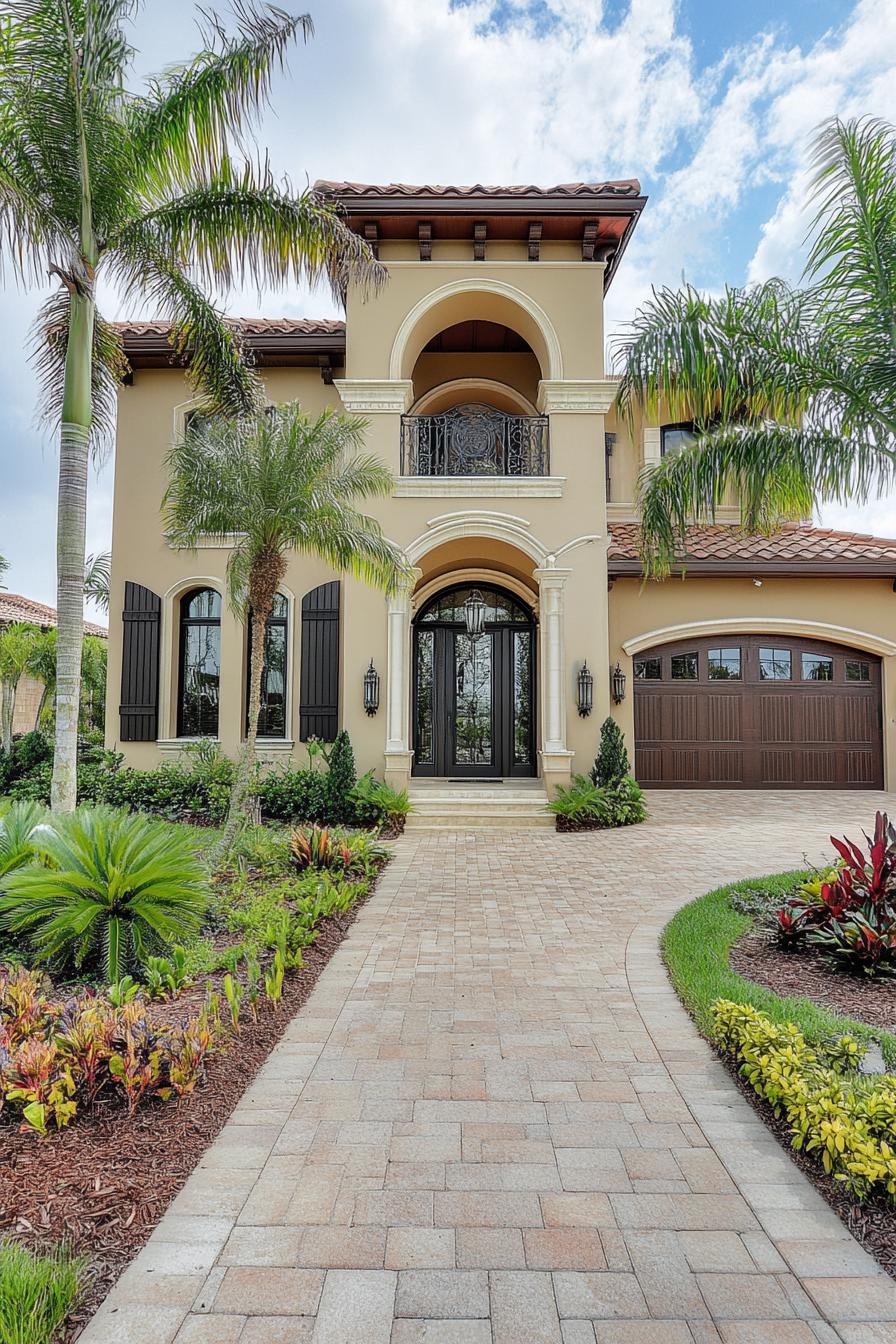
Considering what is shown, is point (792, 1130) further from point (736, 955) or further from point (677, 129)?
point (677, 129)

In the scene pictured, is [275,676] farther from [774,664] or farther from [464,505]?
[774,664]

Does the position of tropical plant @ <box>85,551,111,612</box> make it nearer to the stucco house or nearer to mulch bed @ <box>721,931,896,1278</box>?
the stucco house

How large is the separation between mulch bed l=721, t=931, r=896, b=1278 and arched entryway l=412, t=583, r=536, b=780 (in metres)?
7.75

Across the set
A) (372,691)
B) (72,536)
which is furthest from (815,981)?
(372,691)

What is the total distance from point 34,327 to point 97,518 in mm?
11860

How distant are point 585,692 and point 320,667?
4475 mm

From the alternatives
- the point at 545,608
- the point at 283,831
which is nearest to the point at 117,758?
the point at 283,831

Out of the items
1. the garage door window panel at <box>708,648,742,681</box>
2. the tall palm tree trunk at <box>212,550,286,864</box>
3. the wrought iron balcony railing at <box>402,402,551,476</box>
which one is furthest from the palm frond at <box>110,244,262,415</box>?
the garage door window panel at <box>708,648,742,681</box>

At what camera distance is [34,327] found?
831 centimetres

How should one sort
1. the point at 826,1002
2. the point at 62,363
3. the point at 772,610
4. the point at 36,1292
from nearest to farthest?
1. the point at 36,1292
2. the point at 826,1002
3. the point at 62,363
4. the point at 772,610

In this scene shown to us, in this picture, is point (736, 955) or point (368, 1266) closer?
point (368, 1266)

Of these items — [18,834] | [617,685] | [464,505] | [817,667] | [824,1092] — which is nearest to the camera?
[824,1092]

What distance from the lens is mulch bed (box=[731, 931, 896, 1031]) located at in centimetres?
409

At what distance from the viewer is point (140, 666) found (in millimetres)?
12406
